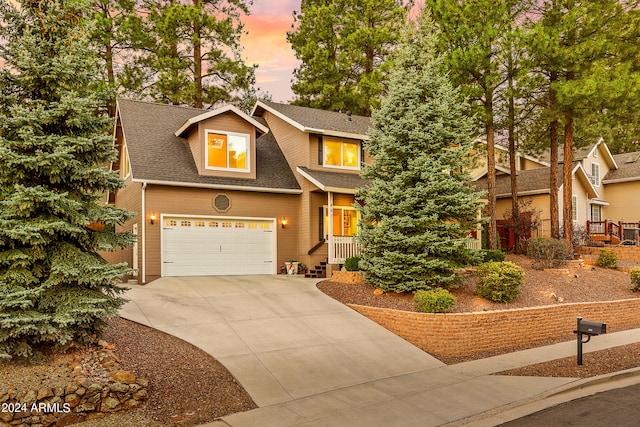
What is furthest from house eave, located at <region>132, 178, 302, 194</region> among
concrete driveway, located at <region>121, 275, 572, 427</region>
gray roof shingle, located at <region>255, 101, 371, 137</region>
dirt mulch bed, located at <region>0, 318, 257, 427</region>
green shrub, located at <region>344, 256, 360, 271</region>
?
dirt mulch bed, located at <region>0, 318, 257, 427</region>

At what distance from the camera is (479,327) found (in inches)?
424

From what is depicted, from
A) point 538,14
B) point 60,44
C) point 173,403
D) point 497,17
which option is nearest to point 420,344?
point 173,403

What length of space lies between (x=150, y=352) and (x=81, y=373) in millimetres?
1613

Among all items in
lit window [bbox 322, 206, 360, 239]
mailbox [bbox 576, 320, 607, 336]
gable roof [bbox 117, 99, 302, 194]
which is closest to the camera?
mailbox [bbox 576, 320, 607, 336]

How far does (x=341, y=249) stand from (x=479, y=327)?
22.9ft

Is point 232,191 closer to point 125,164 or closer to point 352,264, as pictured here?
point 125,164

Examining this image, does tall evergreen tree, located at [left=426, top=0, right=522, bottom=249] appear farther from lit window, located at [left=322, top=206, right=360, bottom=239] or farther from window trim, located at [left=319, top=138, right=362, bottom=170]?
lit window, located at [left=322, top=206, right=360, bottom=239]

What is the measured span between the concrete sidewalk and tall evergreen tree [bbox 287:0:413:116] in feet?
62.2

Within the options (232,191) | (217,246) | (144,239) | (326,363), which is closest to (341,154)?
(232,191)

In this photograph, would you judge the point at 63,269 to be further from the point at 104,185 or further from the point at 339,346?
the point at 339,346

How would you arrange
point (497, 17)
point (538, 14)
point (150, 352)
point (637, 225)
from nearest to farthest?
point (150, 352) → point (497, 17) → point (538, 14) → point (637, 225)

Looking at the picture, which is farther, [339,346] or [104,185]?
[339,346]

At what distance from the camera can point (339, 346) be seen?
9.80 meters

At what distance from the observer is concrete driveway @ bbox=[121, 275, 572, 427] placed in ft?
22.7
